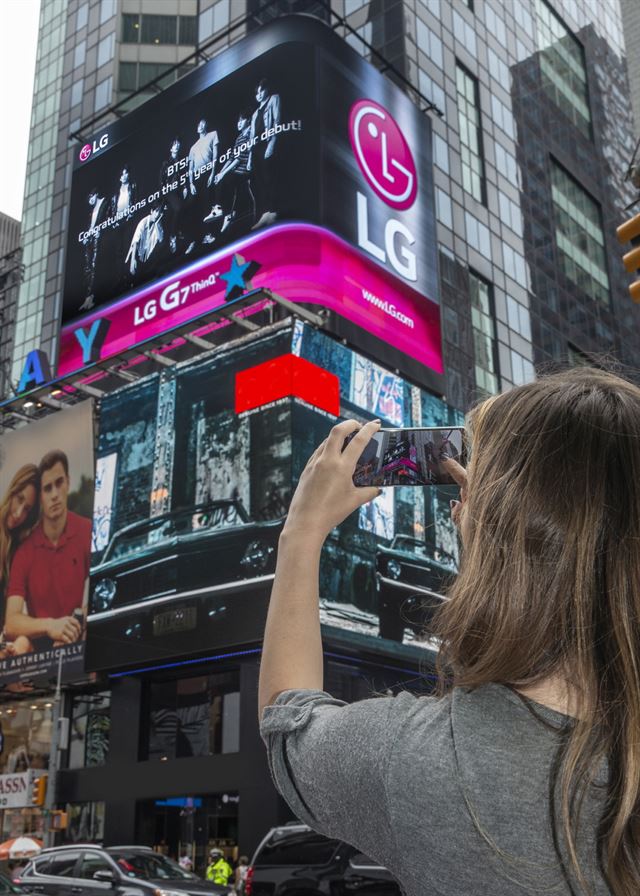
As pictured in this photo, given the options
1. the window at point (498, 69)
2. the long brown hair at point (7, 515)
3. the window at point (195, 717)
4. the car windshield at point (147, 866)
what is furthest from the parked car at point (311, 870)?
the window at point (498, 69)

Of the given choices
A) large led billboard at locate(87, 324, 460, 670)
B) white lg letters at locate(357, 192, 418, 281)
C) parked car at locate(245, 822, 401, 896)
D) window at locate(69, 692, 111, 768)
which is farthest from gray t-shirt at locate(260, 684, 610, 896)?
window at locate(69, 692, 111, 768)

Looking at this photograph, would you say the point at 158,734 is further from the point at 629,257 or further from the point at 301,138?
the point at 629,257

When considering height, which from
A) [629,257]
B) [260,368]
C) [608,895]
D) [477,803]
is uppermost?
[260,368]

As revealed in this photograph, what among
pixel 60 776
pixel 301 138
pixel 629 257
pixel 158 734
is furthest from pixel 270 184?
pixel 629 257

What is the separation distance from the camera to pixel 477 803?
1.27 m

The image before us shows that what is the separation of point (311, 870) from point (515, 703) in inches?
501

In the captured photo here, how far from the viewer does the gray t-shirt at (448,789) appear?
125 centimetres

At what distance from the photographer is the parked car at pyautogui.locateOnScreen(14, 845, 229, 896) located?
1602cm

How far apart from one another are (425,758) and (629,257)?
905cm

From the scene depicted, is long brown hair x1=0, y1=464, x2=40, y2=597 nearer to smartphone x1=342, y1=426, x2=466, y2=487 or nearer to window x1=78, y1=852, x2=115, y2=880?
window x1=78, y1=852, x2=115, y2=880

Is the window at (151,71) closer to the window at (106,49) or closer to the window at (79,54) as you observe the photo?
the window at (106,49)

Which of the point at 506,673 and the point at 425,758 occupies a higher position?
the point at 506,673

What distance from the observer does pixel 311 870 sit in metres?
12.9

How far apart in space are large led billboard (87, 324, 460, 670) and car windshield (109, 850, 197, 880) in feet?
40.1
